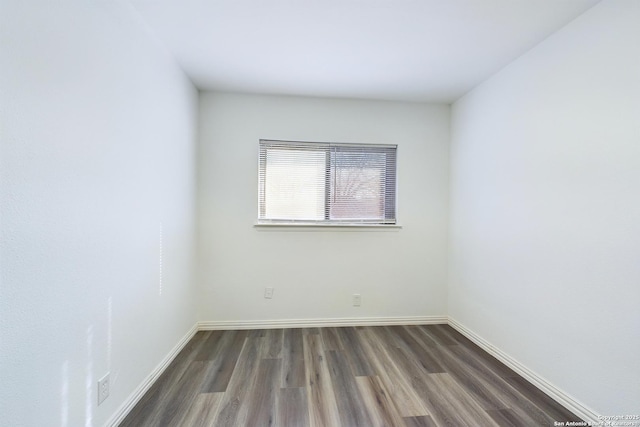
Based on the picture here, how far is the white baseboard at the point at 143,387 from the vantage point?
4.51 feet

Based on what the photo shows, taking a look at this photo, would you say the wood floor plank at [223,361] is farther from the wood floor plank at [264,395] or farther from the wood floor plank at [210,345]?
the wood floor plank at [264,395]

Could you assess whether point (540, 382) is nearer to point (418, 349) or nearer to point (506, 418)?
point (506, 418)

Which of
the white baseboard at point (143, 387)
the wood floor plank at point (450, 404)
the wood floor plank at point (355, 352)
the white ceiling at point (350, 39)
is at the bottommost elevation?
the wood floor plank at point (355, 352)

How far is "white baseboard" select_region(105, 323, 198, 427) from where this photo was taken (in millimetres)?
1375

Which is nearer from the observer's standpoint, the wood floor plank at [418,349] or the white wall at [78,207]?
the white wall at [78,207]

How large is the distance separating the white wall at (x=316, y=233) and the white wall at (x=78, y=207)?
0.71 m

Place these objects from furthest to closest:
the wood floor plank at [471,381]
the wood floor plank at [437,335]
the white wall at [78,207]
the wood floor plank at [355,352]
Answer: the wood floor plank at [437,335] < the wood floor plank at [355,352] < the wood floor plank at [471,381] < the white wall at [78,207]

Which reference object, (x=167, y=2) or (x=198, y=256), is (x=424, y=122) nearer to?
(x=167, y=2)

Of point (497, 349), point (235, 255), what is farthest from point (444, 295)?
point (235, 255)

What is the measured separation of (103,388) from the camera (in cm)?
128

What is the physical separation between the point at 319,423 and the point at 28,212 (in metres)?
1.67

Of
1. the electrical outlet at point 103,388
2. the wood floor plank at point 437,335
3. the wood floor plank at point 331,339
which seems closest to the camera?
the electrical outlet at point 103,388

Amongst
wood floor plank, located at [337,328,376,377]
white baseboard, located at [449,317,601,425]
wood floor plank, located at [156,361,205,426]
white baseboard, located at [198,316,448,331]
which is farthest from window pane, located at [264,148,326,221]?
white baseboard, located at [449,317,601,425]

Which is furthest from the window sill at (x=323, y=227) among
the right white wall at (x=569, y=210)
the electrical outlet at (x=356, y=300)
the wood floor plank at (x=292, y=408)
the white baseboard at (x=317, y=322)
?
the wood floor plank at (x=292, y=408)
